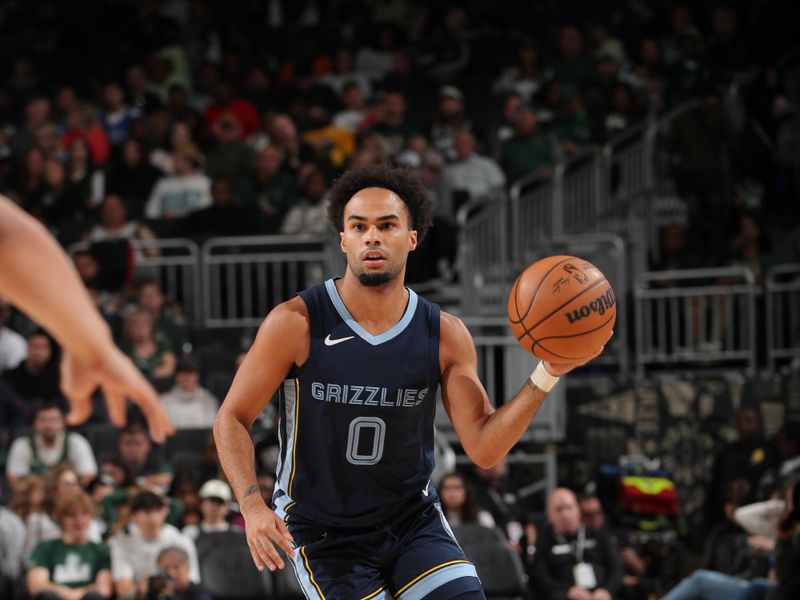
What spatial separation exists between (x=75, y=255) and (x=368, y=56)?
5.70 meters

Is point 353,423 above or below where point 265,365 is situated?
below

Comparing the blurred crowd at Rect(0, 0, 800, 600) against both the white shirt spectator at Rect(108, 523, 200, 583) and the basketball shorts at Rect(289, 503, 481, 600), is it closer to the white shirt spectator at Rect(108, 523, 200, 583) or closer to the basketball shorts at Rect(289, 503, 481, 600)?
the white shirt spectator at Rect(108, 523, 200, 583)

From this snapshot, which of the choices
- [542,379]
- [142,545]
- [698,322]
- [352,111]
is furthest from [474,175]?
[542,379]

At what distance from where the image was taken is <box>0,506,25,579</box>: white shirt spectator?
912 centimetres

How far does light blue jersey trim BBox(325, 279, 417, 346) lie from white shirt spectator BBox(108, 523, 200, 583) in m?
4.64

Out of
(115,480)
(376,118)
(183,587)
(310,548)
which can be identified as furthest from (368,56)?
(310,548)

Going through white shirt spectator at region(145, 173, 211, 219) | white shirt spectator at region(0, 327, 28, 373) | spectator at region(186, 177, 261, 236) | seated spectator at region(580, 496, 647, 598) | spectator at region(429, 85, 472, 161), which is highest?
spectator at region(429, 85, 472, 161)

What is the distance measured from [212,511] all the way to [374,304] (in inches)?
201

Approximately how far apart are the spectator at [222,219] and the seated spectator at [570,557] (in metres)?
4.39

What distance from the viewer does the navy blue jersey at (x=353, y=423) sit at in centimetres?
451

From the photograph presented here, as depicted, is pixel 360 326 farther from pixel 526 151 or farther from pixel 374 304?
pixel 526 151

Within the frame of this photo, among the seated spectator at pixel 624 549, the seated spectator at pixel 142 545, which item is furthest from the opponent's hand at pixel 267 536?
the seated spectator at pixel 624 549

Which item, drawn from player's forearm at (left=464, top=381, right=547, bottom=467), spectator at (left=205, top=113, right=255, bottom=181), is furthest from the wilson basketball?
spectator at (left=205, top=113, right=255, bottom=181)

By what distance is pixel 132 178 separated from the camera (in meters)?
13.7
